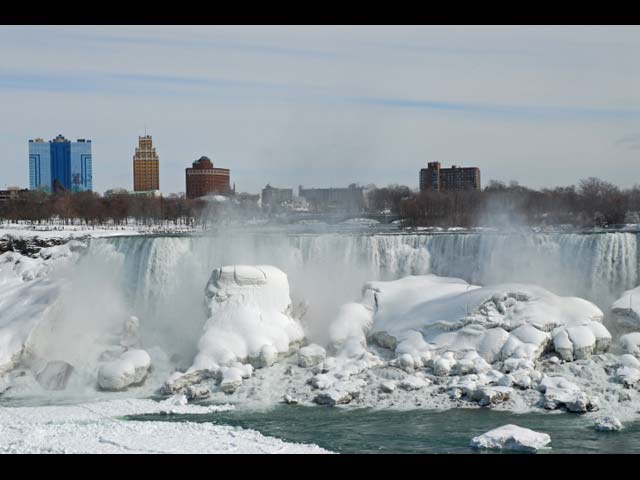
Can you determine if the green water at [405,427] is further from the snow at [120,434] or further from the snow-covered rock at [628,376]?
the snow-covered rock at [628,376]

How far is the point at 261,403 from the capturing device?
51.2ft

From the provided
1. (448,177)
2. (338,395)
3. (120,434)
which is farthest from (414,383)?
(448,177)

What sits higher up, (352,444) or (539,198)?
(539,198)

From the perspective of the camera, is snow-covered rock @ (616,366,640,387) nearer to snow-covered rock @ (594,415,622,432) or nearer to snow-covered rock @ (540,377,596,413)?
snow-covered rock @ (540,377,596,413)

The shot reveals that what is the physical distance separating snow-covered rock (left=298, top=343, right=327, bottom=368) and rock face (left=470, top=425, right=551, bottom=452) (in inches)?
249

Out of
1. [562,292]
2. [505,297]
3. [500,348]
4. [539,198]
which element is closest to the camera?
[500,348]

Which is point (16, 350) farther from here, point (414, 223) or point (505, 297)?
point (414, 223)

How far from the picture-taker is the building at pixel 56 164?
122 metres

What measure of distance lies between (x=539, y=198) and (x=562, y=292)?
1104 inches

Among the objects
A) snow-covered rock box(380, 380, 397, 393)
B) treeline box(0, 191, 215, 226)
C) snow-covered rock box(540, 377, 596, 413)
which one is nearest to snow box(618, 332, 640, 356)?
snow-covered rock box(540, 377, 596, 413)

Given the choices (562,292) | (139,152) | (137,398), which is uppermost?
(139,152)

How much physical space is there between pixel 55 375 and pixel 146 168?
110162 mm

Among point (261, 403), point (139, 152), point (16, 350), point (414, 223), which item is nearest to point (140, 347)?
point (16, 350)

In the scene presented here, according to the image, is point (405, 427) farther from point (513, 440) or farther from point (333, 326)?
point (333, 326)
